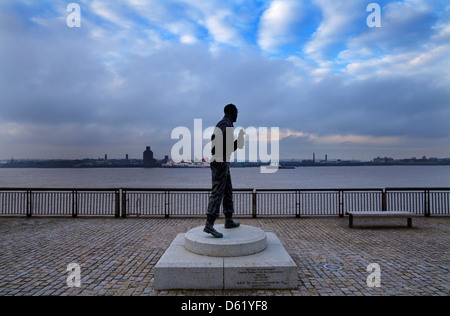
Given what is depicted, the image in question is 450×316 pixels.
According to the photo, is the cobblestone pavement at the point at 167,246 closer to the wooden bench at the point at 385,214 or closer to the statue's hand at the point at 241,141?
the wooden bench at the point at 385,214

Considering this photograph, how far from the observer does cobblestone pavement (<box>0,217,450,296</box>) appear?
16.0 ft

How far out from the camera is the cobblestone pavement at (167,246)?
4863 mm

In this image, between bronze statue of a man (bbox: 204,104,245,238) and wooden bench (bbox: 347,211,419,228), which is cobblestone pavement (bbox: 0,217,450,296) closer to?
wooden bench (bbox: 347,211,419,228)

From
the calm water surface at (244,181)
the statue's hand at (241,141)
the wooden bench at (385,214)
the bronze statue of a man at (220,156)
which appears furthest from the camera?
the calm water surface at (244,181)

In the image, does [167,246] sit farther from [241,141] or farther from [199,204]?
[199,204]

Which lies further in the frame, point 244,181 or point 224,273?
point 244,181

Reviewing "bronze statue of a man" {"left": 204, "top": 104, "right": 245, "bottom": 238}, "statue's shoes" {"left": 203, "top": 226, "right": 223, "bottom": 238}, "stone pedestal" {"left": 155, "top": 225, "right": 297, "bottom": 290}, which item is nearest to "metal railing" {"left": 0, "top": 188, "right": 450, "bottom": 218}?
"bronze statue of a man" {"left": 204, "top": 104, "right": 245, "bottom": 238}

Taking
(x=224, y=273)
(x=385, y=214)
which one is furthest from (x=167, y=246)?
(x=385, y=214)

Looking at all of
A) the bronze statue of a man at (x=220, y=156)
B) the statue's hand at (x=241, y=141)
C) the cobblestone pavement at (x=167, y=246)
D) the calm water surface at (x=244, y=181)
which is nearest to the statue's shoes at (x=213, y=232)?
the bronze statue of a man at (x=220, y=156)

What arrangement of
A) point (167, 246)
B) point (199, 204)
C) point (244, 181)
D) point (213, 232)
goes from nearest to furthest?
point (213, 232) → point (167, 246) → point (199, 204) → point (244, 181)

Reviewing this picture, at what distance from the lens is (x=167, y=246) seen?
7.49 m
